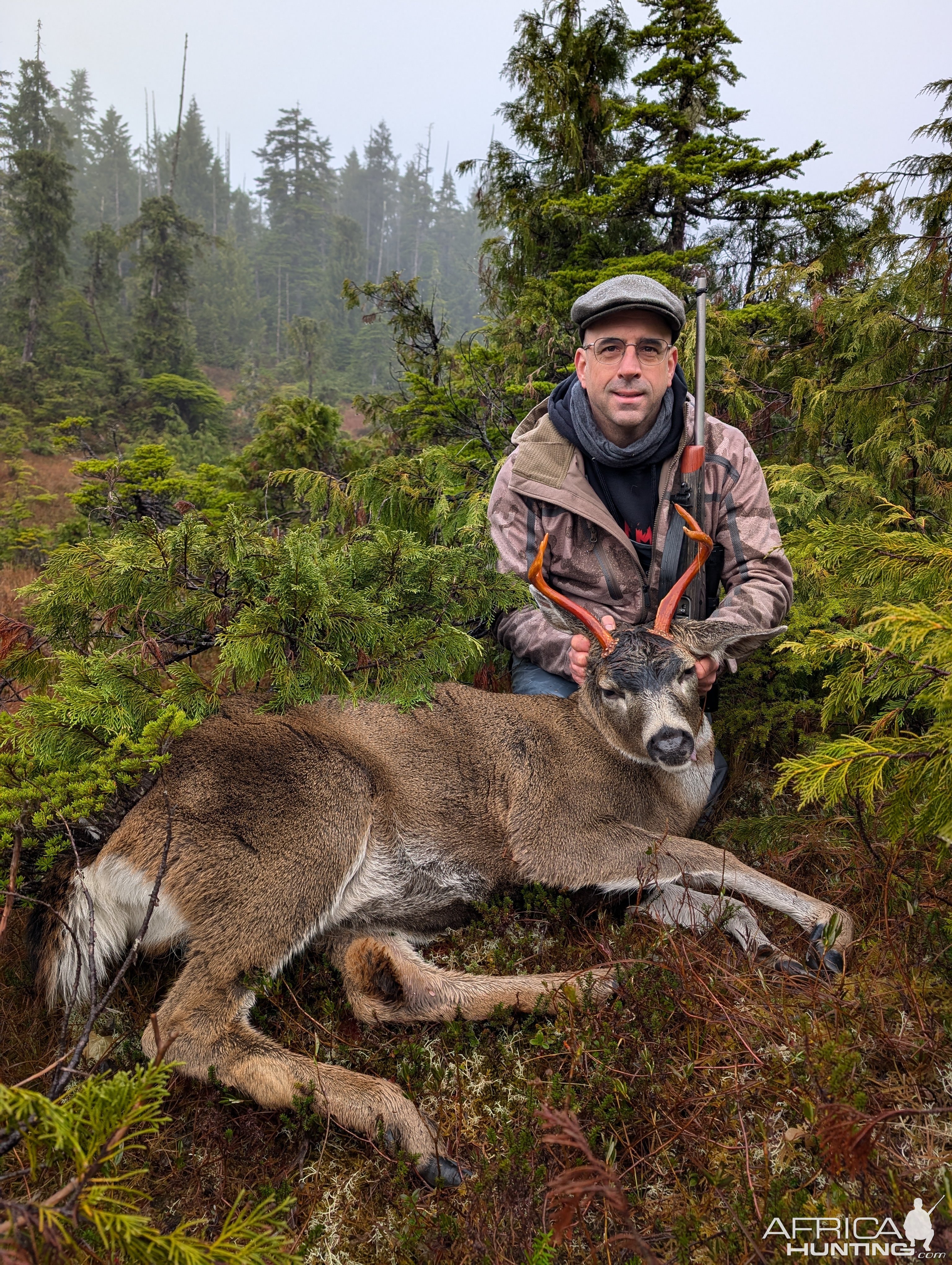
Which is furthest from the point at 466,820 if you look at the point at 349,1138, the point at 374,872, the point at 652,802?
the point at 349,1138

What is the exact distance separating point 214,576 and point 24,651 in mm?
996

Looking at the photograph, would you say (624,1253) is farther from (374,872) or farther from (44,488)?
(44,488)

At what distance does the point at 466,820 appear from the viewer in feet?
12.8

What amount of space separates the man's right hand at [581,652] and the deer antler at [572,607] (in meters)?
0.11

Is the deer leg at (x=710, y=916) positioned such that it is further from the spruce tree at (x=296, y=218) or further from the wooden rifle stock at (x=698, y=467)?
the spruce tree at (x=296, y=218)

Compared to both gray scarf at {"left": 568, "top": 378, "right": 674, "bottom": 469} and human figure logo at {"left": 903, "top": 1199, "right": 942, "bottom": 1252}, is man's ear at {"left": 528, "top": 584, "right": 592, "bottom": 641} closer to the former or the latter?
gray scarf at {"left": 568, "top": 378, "right": 674, "bottom": 469}

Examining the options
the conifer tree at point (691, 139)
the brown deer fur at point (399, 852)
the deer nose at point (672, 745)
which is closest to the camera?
the brown deer fur at point (399, 852)

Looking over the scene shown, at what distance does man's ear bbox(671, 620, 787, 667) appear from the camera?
13.5 ft

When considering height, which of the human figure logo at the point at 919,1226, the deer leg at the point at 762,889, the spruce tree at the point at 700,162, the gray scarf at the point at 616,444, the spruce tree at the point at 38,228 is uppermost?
the spruce tree at the point at 38,228

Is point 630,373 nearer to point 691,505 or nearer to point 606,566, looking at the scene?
point 691,505

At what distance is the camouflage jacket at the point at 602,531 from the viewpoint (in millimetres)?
4734

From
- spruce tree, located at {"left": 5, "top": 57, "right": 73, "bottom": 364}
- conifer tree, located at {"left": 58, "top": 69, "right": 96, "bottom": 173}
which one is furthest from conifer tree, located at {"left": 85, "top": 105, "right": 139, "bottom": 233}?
spruce tree, located at {"left": 5, "top": 57, "right": 73, "bottom": 364}

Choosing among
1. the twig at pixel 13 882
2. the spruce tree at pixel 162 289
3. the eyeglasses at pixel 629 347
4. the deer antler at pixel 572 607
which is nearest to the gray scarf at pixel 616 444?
the eyeglasses at pixel 629 347

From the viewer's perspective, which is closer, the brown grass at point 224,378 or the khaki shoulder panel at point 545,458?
the khaki shoulder panel at point 545,458
